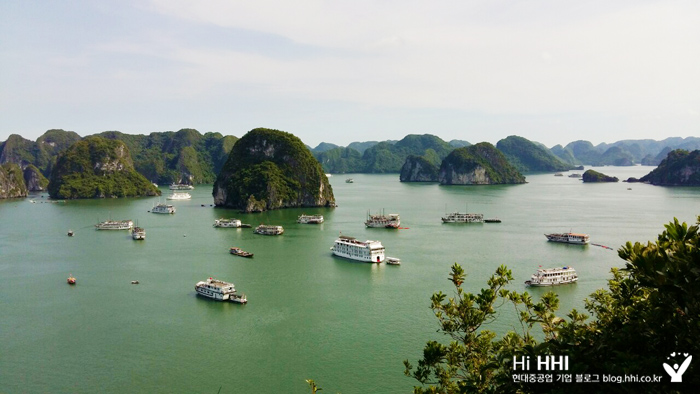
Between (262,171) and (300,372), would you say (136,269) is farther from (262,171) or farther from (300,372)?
(262,171)

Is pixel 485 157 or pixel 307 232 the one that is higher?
pixel 485 157

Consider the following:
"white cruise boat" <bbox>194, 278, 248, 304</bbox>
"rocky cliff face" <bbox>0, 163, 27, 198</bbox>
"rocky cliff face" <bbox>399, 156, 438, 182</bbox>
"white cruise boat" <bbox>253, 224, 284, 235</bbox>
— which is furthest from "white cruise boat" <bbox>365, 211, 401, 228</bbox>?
"rocky cliff face" <bbox>399, 156, 438, 182</bbox>

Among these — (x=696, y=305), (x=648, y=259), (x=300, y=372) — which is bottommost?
(x=300, y=372)

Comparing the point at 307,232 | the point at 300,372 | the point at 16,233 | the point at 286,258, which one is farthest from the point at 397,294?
the point at 16,233

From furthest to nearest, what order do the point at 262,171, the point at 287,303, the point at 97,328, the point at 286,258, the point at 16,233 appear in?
1. the point at 262,171
2. the point at 16,233
3. the point at 286,258
4. the point at 287,303
5. the point at 97,328

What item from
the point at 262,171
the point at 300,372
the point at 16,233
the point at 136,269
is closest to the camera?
the point at 300,372

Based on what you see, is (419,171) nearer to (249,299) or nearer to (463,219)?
(463,219)

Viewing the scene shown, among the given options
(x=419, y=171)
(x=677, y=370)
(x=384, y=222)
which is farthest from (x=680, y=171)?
(x=677, y=370)
